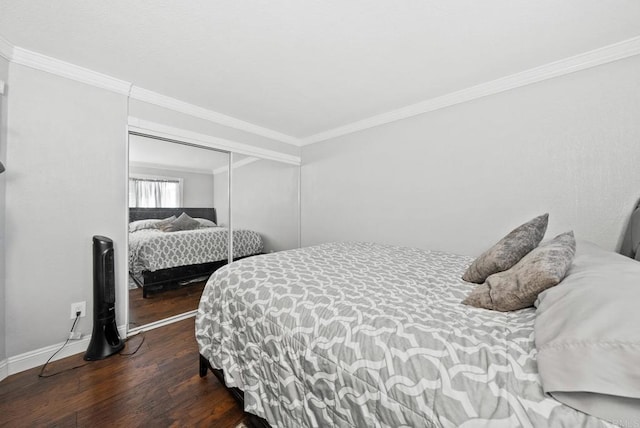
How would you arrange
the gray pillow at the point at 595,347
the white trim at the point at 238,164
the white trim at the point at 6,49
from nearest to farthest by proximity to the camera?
the gray pillow at the point at 595,347
the white trim at the point at 6,49
the white trim at the point at 238,164

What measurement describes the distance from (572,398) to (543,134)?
2.24m

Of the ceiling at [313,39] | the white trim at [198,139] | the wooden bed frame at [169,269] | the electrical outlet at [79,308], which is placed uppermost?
the ceiling at [313,39]

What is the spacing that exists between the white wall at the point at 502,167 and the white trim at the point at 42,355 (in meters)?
2.90

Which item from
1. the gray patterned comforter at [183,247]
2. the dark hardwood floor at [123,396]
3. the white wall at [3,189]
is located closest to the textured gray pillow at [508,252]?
the dark hardwood floor at [123,396]

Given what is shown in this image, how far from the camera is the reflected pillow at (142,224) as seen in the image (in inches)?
90.4

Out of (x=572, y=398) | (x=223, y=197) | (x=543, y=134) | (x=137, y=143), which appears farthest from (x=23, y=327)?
(x=543, y=134)

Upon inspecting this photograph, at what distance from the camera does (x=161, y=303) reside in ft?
8.72

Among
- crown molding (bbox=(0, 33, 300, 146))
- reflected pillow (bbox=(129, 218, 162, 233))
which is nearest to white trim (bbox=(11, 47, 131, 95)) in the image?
crown molding (bbox=(0, 33, 300, 146))

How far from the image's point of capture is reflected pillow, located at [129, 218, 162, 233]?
90.4 inches

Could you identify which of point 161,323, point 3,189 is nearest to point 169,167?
point 3,189

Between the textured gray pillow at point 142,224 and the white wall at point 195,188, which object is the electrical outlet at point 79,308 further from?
the white wall at point 195,188

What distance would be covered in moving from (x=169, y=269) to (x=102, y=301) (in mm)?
778

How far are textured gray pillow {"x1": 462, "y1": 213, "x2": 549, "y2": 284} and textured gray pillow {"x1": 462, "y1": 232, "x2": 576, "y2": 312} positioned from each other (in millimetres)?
177

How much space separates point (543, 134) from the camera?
78.7 inches
